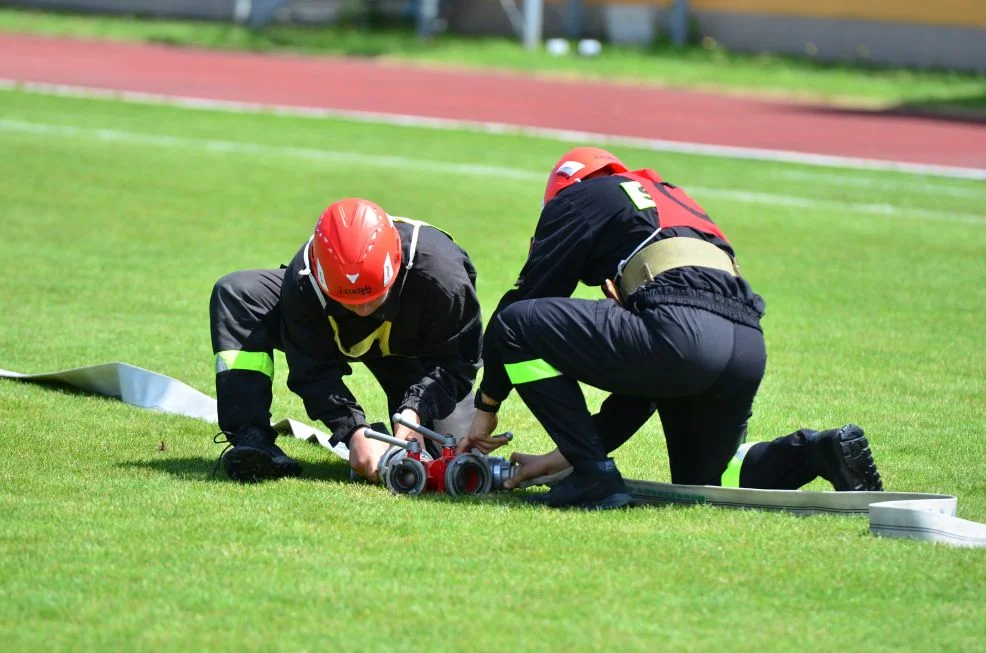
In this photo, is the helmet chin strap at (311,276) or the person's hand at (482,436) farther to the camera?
the helmet chin strap at (311,276)

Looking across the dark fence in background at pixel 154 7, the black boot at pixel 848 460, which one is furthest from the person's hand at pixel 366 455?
the dark fence in background at pixel 154 7

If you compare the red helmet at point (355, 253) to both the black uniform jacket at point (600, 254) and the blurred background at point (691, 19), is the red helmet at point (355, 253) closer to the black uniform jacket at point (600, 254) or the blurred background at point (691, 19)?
the black uniform jacket at point (600, 254)

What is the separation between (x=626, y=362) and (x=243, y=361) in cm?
172

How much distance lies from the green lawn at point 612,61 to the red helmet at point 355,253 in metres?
20.5

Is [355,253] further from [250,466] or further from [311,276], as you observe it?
[250,466]

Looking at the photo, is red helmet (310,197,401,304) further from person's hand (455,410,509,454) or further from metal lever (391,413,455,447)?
person's hand (455,410,509,454)

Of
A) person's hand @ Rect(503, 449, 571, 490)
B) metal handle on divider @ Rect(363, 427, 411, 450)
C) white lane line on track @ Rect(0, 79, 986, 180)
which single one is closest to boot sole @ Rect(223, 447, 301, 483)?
metal handle on divider @ Rect(363, 427, 411, 450)

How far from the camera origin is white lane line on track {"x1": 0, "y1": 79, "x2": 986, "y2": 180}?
18.5 meters

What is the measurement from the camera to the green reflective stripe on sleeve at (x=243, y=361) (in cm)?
615

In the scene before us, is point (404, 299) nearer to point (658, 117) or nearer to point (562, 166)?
point (562, 166)

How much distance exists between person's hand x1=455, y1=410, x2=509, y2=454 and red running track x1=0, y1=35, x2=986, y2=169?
1441 centimetres

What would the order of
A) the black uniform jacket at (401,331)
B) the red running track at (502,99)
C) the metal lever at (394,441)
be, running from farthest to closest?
the red running track at (502,99) < the black uniform jacket at (401,331) < the metal lever at (394,441)

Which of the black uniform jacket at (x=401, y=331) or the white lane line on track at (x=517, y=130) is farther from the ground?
the black uniform jacket at (x=401, y=331)

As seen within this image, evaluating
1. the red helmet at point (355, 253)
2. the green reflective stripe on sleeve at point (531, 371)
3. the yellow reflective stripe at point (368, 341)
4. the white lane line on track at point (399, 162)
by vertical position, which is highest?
the red helmet at point (355, 253)
